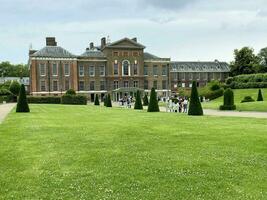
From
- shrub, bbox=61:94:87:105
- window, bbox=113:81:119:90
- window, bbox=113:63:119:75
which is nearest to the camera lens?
shrub, bbox=61:94:87:105

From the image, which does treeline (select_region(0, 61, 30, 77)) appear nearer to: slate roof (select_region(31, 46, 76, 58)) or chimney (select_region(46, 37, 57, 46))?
chimney (select_region(46, 37, 57, 46))

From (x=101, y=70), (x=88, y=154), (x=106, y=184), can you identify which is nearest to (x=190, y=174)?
(x=106, y=184)

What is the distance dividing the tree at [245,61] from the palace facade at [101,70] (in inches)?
545

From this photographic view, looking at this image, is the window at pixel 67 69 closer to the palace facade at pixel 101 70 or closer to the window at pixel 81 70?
the palace facade at pixel 101 70

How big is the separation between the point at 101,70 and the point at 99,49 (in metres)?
8.23

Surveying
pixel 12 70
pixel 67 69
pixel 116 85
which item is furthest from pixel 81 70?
pixel 12 70

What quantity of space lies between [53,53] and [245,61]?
37970mm

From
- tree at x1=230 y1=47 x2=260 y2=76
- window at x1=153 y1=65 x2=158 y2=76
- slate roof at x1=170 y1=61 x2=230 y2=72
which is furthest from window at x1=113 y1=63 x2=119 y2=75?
tree at x1=230 y1=47 x2=260 y2=76

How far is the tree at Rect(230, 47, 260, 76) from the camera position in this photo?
82.4 meters

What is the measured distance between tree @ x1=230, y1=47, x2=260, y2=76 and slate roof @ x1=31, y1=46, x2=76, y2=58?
33474 mm

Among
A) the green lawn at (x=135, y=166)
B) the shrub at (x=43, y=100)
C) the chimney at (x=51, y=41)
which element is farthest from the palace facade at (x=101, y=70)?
the green lawn at (x=135, y=166)

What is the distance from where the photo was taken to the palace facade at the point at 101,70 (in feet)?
235

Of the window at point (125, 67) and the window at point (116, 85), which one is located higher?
the window at point (125, 67)

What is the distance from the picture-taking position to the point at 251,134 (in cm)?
1344
